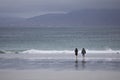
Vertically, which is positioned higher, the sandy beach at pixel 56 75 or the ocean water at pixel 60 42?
the ocean water at pixel 60 42

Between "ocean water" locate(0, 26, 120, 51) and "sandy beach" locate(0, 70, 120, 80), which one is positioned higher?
"ocean water" locate(0, 26, 120, 51)

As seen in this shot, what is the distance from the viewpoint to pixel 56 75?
655 inches

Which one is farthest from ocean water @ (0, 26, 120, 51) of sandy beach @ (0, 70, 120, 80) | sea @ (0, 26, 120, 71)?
sandy beach @ (0, 70, 120, 80)

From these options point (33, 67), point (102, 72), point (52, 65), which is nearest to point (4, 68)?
point (33, 67)

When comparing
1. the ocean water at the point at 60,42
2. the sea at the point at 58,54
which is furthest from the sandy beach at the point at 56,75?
the ocean water at the point at 60,42

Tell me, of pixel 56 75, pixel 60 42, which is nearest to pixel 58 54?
pixel 56 75

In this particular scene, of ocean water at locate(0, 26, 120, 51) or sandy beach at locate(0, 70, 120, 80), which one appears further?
ocean water at locate(0, 26, 120, 51)

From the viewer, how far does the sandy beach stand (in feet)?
51.6

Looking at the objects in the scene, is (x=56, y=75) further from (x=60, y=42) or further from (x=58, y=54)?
(x=60, y=42)

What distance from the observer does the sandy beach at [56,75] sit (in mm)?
15734

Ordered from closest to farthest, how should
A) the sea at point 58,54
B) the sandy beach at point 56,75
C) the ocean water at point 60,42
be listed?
the sandy beach at point 56,75 < the sea at point 58,54 < the ocean water at point 60,42

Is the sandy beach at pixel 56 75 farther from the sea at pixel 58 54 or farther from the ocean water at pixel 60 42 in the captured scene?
the ocean water at pixel 60 42

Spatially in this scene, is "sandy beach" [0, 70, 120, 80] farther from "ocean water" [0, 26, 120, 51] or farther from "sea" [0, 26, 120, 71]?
"ocean water" [0, 26, 120, 51]

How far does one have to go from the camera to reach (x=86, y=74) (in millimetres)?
16875
